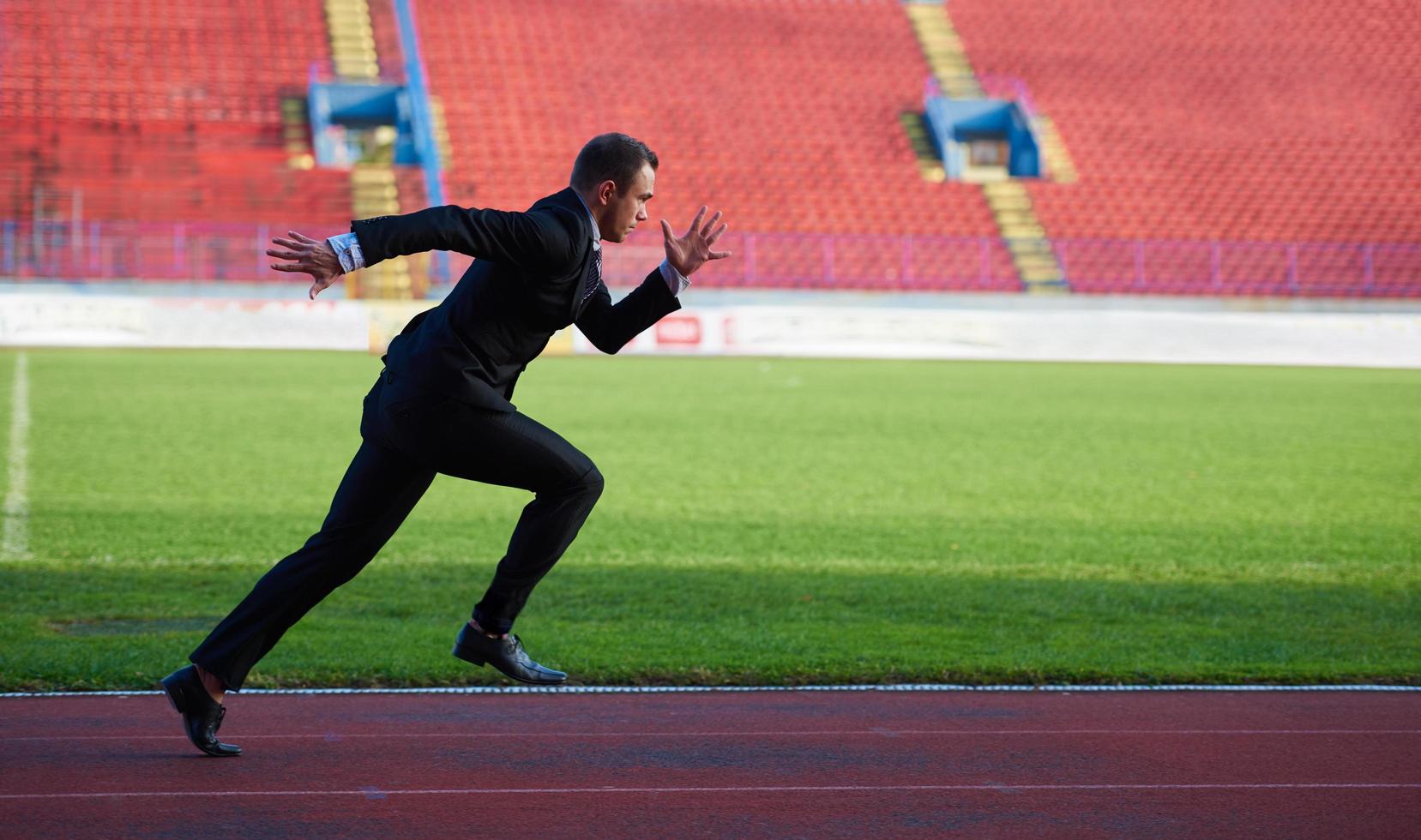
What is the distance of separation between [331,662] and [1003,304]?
89.8 ft

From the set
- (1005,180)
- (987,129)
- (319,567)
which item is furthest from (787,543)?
(987,129)

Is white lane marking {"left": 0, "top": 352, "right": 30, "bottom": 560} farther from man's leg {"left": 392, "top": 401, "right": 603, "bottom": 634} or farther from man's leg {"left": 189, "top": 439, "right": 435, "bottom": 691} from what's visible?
man's leg {"left": 392, "top": 401, "right": 603, "bottom": 634}

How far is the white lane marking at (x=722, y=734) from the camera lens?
16.7 feet

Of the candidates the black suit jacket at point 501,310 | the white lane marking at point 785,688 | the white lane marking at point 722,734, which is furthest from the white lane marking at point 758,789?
the white lane marking at point 785,688

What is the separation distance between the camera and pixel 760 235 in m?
32.6

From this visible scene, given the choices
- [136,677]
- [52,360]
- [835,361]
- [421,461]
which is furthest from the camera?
[835,361]

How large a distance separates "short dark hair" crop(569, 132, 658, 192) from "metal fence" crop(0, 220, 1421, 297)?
86.5 feet

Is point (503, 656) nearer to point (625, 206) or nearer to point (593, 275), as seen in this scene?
point (593, 275)

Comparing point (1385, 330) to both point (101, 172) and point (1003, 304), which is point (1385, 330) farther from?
point (101, 172)

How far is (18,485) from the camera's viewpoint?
37.9 feet

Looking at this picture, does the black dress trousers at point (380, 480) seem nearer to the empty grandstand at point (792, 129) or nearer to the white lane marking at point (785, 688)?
the white lane marking at point (785, 688)

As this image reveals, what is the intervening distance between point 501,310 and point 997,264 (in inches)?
1196

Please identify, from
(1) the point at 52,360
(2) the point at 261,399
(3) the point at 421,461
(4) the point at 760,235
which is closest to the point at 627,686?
(3) the point at 421,461

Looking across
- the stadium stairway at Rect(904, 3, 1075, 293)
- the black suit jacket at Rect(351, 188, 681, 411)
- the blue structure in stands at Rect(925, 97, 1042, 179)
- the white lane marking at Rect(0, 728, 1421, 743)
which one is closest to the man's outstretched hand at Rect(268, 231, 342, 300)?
the black suit jacket at Rect(351, 188, 681, 411)
